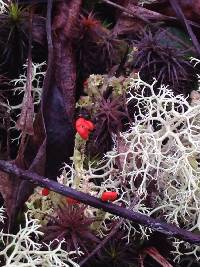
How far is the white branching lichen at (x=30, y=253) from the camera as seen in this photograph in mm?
1392

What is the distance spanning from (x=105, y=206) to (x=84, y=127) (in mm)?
276

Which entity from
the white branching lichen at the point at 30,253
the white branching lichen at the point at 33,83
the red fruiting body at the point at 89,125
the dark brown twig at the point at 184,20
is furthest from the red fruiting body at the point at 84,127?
the dark brown twig at the point at 184,20

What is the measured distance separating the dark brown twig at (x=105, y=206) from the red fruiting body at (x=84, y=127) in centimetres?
22

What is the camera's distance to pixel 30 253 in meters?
1.41

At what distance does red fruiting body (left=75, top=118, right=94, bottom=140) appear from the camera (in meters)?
1.62

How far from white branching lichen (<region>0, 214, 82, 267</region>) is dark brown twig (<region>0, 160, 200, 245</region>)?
110 mm

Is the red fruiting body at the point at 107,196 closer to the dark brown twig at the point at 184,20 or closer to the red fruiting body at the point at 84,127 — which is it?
the red fruiting body at the point at 84,127

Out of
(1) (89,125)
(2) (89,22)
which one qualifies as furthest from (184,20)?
(1) (89,125)

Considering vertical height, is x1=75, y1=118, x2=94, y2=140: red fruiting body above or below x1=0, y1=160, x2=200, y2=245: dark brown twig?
above

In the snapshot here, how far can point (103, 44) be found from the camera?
70.6 inches

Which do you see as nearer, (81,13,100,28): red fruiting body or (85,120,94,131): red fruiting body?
(85,120,94,131): red fruiting body

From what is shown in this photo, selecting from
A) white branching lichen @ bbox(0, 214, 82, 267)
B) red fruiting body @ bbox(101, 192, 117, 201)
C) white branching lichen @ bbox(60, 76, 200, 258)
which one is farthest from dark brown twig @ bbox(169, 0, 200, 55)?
white branching lichen @ bbox(0, 214, 82, 267)

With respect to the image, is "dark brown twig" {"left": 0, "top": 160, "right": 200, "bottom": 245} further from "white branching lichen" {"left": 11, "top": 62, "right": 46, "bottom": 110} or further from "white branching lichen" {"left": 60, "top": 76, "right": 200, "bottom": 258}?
"white branching lichen" {"left": 11, "top": 62, "right": 46, "bottom": 110}

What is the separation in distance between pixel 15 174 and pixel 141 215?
368 mm
